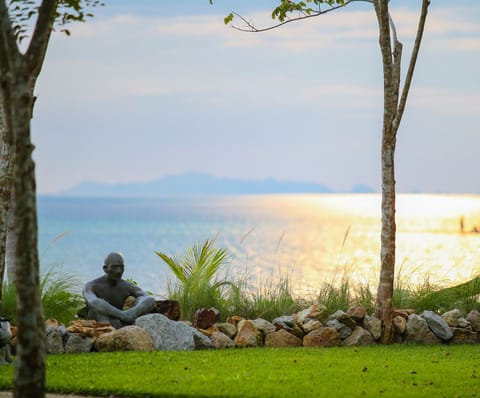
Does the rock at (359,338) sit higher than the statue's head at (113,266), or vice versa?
A: the statue's head at (113,266)

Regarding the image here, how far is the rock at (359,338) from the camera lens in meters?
11.4

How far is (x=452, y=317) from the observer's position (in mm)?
11969

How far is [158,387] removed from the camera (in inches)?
314

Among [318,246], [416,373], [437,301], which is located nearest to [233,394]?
[416,373]

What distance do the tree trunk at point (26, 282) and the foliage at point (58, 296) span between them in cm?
551

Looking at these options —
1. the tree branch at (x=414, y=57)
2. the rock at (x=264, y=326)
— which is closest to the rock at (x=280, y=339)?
the rock at (x=264, y=326)

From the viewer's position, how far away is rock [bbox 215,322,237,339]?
11.2 meters

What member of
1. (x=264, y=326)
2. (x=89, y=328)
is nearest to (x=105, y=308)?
(x=89, y=328)

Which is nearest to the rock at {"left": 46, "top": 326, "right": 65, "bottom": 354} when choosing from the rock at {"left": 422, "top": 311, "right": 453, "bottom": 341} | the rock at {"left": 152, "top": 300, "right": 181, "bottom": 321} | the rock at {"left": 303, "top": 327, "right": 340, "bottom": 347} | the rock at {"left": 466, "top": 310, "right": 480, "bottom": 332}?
the rock at {"left": 152, "top": 300, "right": 181, "bottom": 321}

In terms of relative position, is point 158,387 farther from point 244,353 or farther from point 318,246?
point 318,246

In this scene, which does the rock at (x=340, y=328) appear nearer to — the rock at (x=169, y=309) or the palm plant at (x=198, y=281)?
the palm plant at (x=198, y=281)

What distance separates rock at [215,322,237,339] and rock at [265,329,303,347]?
44cm

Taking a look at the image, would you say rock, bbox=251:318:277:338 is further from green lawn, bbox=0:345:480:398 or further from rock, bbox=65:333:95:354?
rock, bbox=65:333:95:354

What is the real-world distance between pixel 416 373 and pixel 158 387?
280 cm
